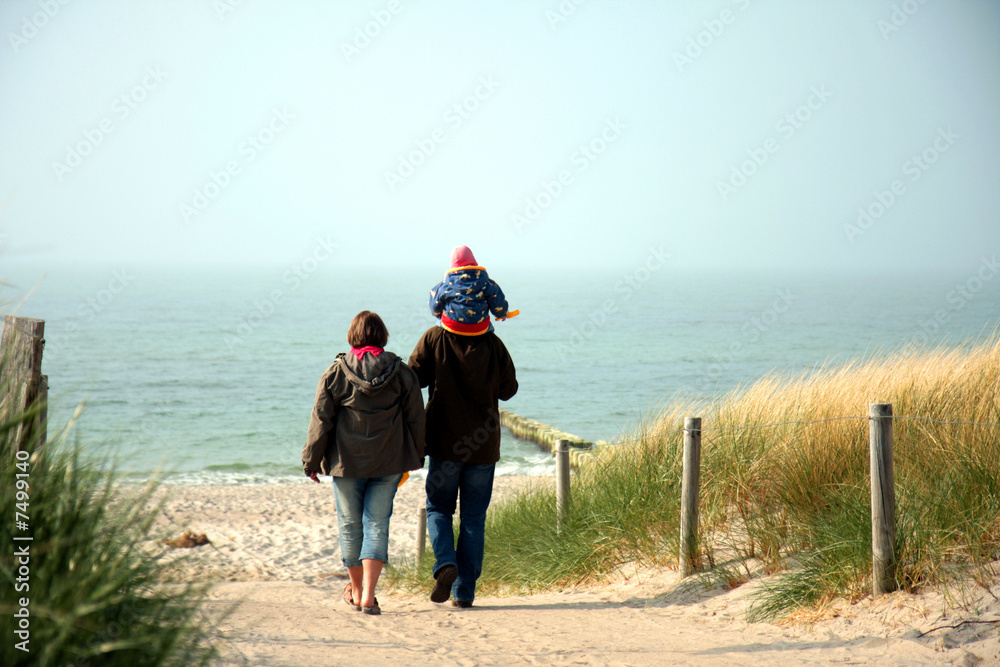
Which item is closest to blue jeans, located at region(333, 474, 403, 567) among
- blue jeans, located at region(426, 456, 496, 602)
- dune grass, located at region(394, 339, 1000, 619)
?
blue jeans, located at region(426, 456, 496, 602)

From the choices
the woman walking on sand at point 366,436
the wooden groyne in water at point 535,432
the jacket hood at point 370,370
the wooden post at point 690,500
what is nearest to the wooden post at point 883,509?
the wooden post at point 690,500

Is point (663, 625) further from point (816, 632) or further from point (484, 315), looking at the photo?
point (484, 315)

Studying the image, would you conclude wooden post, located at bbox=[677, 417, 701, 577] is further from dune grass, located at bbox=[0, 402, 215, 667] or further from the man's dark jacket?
dune grass, located at bbox=[0, 402, 215, 667]

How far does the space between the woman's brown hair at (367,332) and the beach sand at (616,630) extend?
1.48 meters

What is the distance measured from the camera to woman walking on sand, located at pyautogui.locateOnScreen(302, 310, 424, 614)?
4.60 meters

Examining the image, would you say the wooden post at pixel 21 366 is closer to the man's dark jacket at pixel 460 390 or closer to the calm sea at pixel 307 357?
the calm sea at pixel 307 357

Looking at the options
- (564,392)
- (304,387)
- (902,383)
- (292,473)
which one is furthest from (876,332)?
(902,383)

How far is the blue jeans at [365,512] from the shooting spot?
4.75 metres

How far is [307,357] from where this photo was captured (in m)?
52.7

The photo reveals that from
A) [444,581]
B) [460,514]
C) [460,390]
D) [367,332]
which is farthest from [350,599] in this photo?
[367,332]

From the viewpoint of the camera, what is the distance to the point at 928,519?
13.1ft

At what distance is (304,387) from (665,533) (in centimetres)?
3609

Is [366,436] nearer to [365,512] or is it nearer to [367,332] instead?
[365,512]

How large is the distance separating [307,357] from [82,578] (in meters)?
52.3
